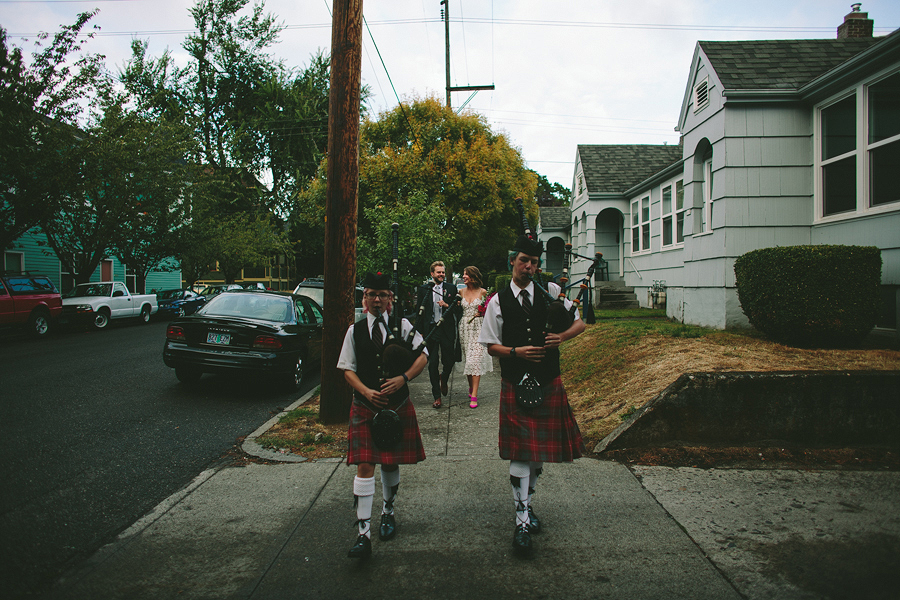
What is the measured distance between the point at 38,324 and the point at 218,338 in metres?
11.5

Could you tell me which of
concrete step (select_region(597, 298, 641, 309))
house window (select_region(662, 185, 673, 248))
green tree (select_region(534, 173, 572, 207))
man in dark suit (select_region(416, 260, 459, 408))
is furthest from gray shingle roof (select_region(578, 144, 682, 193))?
green tree (select_region(534, 173, 572, 207))

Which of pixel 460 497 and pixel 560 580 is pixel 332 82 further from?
pixel 560 580

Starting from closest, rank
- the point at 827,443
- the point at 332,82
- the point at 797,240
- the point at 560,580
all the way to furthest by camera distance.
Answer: the point at 560,580 < the point at 827,443 < the point at 332,82 < the point at 797,240

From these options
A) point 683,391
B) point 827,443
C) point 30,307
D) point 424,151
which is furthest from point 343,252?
point 424,151

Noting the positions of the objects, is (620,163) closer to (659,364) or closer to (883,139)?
(883,139)

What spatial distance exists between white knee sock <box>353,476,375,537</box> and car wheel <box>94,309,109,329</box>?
18458 mm

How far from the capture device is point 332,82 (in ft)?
19.1

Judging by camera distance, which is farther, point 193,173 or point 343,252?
point 193,173

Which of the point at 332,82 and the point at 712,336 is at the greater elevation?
the point at 332,82

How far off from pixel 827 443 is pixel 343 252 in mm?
4889

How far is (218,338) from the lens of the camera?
7.63m

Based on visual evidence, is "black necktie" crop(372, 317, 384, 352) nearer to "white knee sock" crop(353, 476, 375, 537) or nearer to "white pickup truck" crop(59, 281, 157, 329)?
"white knee sock" crop(353, 476, 375, 537)

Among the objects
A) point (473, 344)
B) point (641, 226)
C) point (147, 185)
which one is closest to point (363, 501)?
point (473, 344)

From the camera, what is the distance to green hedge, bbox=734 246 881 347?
636 centimetres
